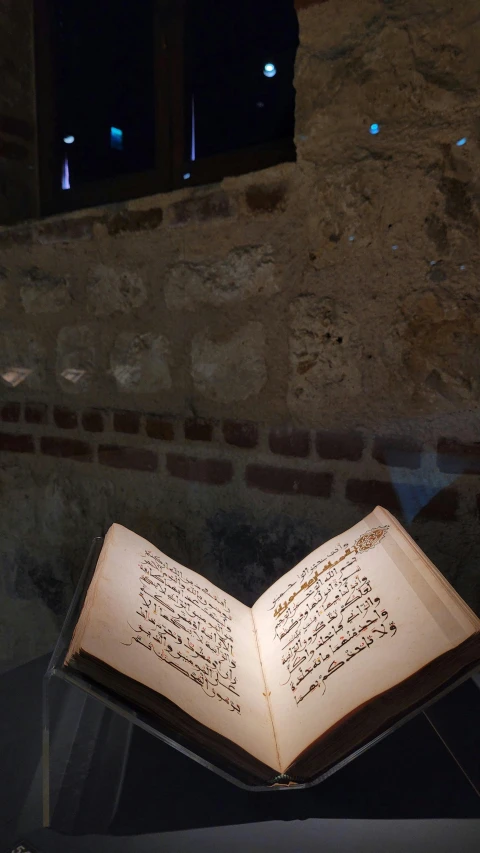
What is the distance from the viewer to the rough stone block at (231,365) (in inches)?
54.3

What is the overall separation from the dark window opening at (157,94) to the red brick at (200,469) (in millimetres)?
758

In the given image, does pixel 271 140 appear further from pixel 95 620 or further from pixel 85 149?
pixel 95 620

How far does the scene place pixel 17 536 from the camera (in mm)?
1804

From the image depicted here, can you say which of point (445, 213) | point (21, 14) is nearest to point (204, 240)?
point (445, 213)

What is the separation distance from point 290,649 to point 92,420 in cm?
97

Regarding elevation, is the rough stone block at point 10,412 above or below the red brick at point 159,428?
above

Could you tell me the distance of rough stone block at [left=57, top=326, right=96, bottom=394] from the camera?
1.63m

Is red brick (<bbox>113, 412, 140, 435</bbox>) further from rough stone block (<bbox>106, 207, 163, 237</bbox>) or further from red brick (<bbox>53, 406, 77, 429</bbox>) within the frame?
rough stone block (<bbox>106, 207, 163, 237</bbox>)

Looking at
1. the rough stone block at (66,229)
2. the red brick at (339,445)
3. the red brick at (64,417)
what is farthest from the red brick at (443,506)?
the rough stone block at (66,229)

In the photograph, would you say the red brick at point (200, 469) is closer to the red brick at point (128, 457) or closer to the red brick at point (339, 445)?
the red brick at point (128, 457)

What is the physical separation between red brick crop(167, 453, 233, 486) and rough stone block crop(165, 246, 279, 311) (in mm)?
369

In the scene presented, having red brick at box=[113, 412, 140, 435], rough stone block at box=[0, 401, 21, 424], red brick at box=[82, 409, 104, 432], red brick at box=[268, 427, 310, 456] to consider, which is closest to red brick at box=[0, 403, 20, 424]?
rough stone block at box=[0, 401, 21, 424]

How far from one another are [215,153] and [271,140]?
0.58ft

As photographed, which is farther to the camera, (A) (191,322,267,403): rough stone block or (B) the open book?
(A) (191,322,267,403): rough stone block
